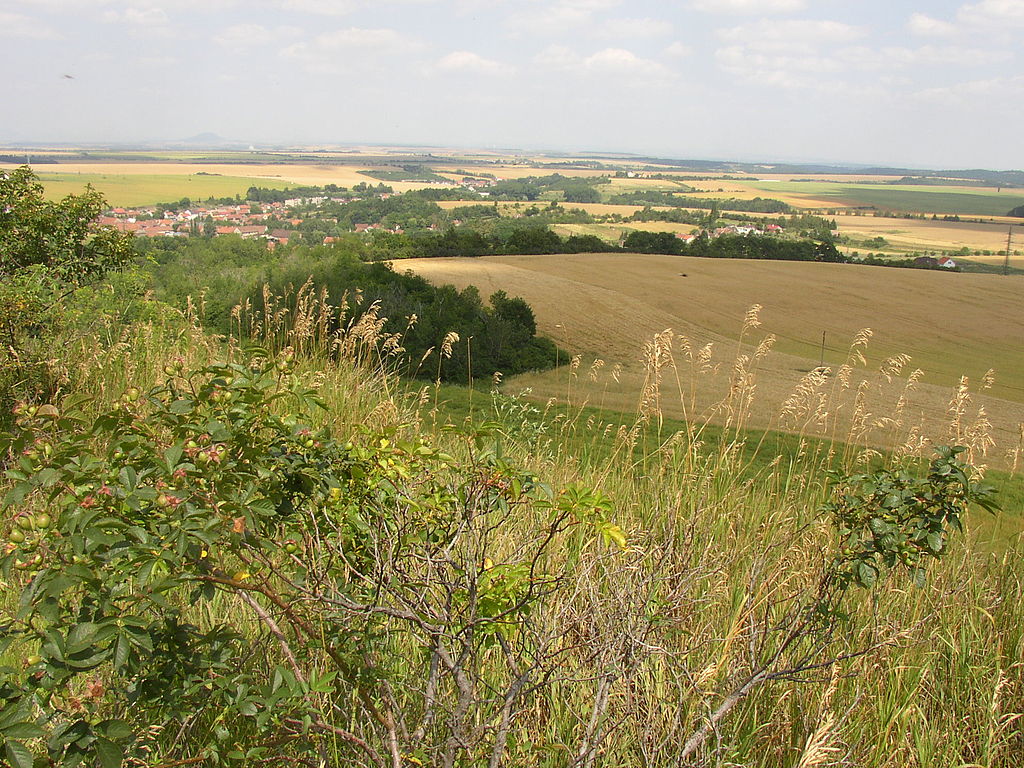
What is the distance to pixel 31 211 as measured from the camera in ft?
Answer: 27.8

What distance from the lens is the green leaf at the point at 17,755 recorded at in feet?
4.11

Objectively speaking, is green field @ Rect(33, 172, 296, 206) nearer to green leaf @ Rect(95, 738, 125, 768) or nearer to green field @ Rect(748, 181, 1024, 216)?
green leaf @ Rect(95, 738, 125, 768)

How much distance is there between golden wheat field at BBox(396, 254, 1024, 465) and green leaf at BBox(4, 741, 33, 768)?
1390 centimetres

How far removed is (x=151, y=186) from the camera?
52719mm

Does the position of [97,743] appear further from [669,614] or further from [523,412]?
[523,412]

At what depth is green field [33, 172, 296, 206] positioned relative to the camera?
4006 centimetres

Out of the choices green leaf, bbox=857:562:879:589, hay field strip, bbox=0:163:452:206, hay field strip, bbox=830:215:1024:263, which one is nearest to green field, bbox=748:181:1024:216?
hay field strip, bbox=830:215:1024:263

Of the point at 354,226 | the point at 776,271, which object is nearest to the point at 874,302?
the point at 776,271

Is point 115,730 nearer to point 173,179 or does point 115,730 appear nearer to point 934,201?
point 173,179

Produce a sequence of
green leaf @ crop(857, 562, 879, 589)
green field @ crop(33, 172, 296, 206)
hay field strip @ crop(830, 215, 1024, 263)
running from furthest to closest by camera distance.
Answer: hay field strip @ crop(830, 215, 1024, 263) < green field @ crop(33, 172, 296, 206) < green leaf @ crop(857, 562, 879, 589)

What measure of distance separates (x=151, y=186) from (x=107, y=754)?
59.6 m

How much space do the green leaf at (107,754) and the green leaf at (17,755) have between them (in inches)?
5.0

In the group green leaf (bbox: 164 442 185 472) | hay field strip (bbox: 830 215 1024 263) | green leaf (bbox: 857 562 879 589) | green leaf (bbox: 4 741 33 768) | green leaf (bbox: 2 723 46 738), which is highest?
hay field strip (bbox: 830 215 1024 263)

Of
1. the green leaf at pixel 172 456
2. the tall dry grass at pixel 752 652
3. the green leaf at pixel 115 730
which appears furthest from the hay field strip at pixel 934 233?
the green leaf at pixel 115 730
